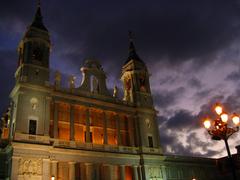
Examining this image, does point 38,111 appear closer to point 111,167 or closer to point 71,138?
point 71,138

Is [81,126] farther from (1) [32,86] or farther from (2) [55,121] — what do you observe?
(1) [32,86]

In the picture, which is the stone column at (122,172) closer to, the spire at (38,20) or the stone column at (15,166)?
the stone column at (15,166)

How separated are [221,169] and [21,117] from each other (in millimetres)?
36816

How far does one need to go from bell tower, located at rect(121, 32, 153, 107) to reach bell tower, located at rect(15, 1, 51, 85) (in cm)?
1589

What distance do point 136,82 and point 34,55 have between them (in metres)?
18.4

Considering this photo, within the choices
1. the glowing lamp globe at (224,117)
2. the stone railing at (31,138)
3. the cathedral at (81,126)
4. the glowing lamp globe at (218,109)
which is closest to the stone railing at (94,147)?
the cathedral at (81,126)

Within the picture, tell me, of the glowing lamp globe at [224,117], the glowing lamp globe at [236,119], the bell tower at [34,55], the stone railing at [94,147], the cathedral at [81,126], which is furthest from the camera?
the bell tower at [34,55]

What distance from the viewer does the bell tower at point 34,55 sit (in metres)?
38.4

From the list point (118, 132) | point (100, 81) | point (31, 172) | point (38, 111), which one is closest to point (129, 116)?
point (118, 132)

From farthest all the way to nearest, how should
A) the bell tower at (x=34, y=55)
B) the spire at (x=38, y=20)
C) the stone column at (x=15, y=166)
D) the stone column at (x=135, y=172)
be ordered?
the spire at (x=38, y=20) < the stone column at (x=135, y=172) < the bell tower at (x=34, y=55) < the stone column at (x=15, y=166)

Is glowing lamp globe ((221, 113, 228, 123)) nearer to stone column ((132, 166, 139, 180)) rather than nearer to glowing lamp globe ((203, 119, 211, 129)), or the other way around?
glowing lamp globe ((203, 119, 211, 129))

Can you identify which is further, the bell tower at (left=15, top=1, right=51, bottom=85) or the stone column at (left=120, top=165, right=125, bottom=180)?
the stone column at (left=120, top=165, right=125, bottom=180)

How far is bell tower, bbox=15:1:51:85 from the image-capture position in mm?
38375

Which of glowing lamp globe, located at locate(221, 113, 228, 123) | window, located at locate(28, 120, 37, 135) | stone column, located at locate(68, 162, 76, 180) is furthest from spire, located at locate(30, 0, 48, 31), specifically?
glowing lamp globe, located at locate(221, 113, 228, 123)
